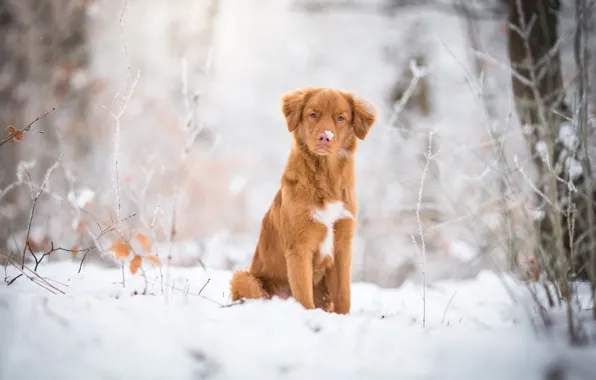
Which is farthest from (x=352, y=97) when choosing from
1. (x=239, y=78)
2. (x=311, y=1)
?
(x=239, y=78)

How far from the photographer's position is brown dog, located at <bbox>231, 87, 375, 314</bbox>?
258cm

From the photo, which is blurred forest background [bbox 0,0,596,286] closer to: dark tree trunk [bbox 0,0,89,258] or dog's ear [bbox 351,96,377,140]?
dark tree trunk [bbox 0,0,89,258]

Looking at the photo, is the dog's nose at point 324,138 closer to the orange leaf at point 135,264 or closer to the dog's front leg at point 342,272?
the dog's front leg at point 342,272

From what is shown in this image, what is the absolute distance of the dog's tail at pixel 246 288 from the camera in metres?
2.64

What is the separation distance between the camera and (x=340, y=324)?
6.60 feet

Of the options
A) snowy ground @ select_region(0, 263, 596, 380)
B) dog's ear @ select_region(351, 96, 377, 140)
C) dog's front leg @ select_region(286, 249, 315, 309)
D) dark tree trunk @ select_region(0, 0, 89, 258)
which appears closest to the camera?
snowy ground @ select_region(0, 263, 596, 380)

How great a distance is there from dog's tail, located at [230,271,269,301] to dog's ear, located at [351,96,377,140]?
45.0 inches

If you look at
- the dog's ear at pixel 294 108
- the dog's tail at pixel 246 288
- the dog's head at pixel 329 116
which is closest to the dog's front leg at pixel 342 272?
the dog's tail at pixel 246 288

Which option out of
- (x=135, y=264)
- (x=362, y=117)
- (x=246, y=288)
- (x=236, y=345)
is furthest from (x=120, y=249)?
(x=362, y=117)

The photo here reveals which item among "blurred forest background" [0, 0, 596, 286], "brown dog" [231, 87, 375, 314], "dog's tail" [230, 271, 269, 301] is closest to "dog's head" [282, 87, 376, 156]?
"brown dog" [231, 87, 375, 314]

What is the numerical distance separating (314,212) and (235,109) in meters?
11.4

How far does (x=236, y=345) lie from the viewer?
1727 mm

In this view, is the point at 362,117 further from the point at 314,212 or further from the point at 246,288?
the point at 246,288

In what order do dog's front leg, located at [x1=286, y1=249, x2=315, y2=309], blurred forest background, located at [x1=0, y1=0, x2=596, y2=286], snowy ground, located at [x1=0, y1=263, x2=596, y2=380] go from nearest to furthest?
snowy ground, located at [x1=0, y1=263, x2=596, y2=380] < dog's front leg, located at [x1=286, y1=249, x2=315, y2=309] < blurred forest background, located at [x1=0, y1=0, x2=596, y2=286]
